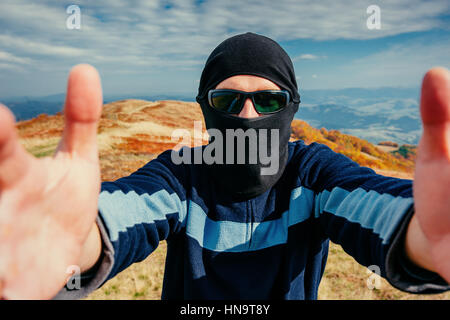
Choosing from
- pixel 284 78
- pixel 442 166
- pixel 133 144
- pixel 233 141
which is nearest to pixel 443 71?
pixel 442 166

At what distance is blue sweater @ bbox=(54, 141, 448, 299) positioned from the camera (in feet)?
4.50

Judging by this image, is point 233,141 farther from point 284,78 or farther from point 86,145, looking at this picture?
point 86,145

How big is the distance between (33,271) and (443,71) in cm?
135

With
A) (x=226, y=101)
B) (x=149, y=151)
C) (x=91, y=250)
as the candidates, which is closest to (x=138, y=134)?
(x=149, y=151)

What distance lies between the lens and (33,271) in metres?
0.85

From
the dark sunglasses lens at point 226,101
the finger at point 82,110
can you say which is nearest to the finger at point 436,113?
the finger at point 82,110

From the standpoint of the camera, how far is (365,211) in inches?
51.1

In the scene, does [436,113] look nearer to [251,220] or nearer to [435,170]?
[435,170]

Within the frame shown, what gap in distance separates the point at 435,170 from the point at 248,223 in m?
1.04

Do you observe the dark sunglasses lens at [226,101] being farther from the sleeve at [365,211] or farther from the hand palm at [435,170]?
the hand palm at [435,170]

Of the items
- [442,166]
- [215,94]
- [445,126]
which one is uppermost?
[215,94]

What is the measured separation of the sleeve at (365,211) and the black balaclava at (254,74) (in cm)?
26

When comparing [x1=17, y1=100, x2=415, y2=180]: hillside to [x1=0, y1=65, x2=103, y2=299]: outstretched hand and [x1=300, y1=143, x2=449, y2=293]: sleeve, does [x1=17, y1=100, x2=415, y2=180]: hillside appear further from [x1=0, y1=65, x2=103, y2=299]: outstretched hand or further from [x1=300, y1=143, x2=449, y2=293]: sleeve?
[x1=0, y1=65, x2=103, y2=299]: outstretched hand

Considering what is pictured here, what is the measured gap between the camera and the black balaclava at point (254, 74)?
1770mm
